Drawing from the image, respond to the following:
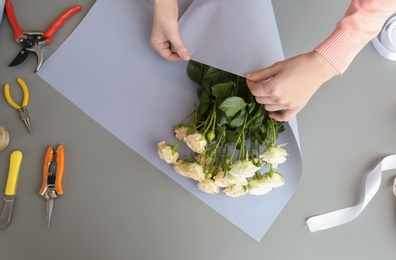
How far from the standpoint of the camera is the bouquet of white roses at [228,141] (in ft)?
1.92

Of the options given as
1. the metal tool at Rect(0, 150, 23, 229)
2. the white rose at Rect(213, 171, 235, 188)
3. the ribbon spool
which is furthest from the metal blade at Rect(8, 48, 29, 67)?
the ribbon spool

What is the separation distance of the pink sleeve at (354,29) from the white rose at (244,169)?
0.19 metres

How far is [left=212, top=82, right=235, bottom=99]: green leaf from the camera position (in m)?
0.60

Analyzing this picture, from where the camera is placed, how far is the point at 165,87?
70cm

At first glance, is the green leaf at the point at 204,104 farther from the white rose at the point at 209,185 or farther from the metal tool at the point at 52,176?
the metal tool at the point at 52,176

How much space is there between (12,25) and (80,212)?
37 centimetres

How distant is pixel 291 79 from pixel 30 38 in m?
0.47

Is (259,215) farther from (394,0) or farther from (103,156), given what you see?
(394,0)

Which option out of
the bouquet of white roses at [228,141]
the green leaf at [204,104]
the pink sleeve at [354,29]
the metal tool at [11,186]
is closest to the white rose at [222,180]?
the bouquet of white roses at [228,141]

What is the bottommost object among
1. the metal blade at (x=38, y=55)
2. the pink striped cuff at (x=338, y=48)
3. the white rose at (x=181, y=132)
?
the white rose at (x=181, y=132)

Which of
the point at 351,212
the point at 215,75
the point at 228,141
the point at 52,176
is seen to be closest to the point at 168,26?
the point at 215,75

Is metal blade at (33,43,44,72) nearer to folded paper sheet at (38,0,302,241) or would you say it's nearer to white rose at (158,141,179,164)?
folded paper sheet at (38,0,302,241)

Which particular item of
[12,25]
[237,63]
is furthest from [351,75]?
[12,25]

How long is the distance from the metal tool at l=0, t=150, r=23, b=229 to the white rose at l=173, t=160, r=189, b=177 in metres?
0.27
